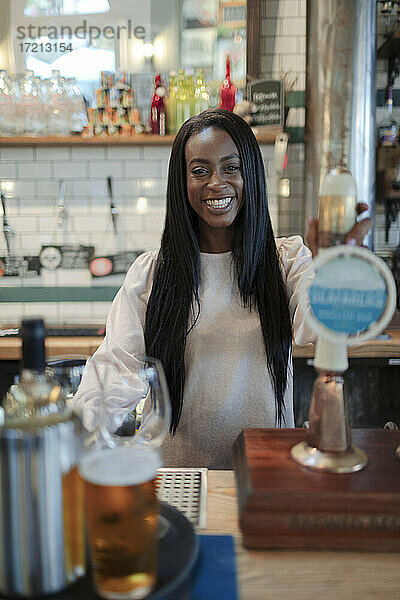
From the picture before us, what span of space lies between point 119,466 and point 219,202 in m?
0.95

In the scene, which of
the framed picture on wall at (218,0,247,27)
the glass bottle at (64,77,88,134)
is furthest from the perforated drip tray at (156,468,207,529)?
the framed picture on wall at (218,0,247,27)

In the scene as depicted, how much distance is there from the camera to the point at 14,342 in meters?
2.88

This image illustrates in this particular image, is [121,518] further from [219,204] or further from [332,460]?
[219,204]

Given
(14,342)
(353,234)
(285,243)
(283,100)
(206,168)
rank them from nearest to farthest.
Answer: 1. (353,234)
2. (206,168)
3. (285,243)
4. (14,342)
5. (283,100)

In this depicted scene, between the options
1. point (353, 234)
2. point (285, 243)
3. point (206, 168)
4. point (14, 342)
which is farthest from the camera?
point (14, 342)

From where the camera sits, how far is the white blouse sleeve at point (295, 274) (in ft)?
4.94

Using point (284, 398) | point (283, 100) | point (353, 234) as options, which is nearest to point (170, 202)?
point (284, 398)

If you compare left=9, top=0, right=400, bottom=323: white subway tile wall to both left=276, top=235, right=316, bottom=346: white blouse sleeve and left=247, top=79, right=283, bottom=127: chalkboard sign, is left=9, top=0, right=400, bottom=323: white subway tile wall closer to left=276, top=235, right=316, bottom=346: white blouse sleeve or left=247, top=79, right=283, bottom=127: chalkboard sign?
left=247, top=79, right=283, bottom=127: chalkboard sign

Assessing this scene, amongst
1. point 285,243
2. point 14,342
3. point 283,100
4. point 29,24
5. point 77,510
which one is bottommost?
point 14,342

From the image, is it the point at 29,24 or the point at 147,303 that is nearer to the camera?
the point at 147,303

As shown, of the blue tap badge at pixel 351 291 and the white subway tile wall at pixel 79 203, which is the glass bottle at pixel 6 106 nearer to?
the white subway tile wall at pixel 79 203

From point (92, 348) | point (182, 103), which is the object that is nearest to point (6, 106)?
point (182, 103)

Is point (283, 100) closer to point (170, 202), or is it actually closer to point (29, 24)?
point (29, 24)

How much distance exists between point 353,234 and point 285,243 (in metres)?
0.78
